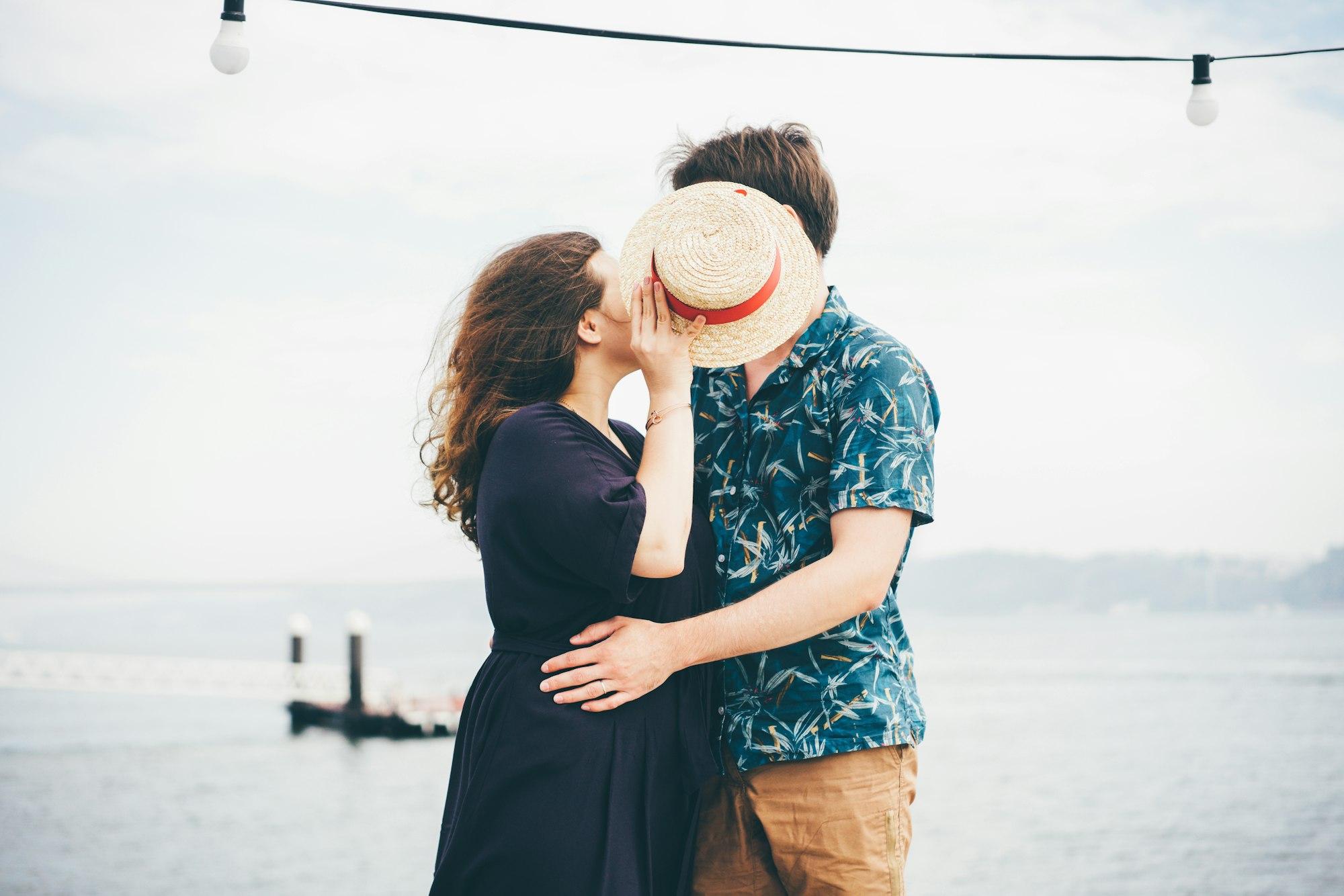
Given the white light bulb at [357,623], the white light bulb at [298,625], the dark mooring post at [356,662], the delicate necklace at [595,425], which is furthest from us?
the white light bulb at [298,625]

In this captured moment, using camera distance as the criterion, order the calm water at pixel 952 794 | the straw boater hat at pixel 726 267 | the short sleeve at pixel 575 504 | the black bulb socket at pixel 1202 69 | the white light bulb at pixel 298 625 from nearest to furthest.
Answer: the short sleeve at pixel 575 504, the straw boater hat at pixel 726 267, the black bulb socket at pixel 1202 69, the calm water at pixel 952 794, the white light bulb at pixel 298 625

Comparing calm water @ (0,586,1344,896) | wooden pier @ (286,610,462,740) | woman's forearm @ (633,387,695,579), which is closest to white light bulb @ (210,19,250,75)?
woman's forearm @ (633,387,695,579)

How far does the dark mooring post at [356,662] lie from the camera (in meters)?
28.8

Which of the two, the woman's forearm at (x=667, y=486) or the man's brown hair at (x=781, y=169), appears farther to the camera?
the man's brown hair at (x=781, y=169)

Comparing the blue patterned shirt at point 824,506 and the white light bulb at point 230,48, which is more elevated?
the white light bulb at point 230,48

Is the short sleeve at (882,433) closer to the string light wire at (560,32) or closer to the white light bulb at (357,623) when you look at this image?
the string light wire at (560,32)

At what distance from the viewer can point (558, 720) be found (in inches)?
79.2

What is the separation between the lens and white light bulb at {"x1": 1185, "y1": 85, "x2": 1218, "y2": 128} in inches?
154

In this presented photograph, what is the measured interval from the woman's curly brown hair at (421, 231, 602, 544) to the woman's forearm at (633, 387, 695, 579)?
23cm

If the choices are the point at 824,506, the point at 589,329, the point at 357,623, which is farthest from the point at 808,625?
the point at 357,623

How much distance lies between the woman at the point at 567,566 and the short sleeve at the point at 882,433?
282 millimetres

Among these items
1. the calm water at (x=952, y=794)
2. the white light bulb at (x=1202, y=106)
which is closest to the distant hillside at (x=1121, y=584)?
the calm water at (x=952, y=794)

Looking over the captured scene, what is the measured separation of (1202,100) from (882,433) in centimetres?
268

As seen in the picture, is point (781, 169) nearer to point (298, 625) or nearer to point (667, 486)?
point (667, 486)
